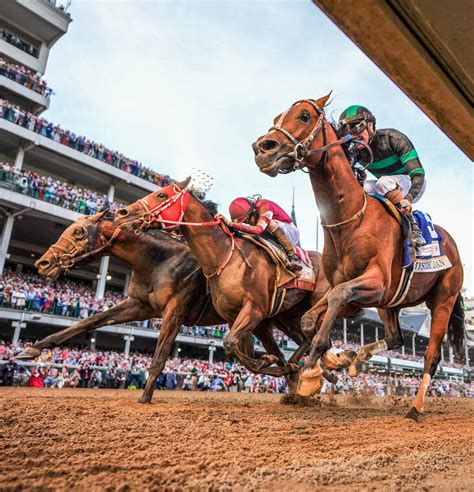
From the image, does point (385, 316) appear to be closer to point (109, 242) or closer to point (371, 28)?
point (109, 242)

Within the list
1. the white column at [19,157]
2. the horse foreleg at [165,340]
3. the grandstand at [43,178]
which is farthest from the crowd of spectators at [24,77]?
the horse foreleg at [165,340]

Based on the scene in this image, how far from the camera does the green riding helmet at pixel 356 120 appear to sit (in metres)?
5.12

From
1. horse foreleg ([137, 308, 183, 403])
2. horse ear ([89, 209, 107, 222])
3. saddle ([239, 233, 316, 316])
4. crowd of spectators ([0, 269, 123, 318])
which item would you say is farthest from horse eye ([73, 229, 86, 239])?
crowd of spectators ([0, 269, 123, 318])

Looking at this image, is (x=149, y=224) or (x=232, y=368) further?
(x=232, y=368)

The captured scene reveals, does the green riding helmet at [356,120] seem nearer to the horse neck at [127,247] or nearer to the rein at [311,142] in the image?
the rein at [311,142]

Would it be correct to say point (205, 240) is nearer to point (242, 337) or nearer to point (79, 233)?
point (242, 337)

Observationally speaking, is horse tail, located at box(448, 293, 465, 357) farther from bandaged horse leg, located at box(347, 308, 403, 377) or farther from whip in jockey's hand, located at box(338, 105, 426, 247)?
whip in jockey's hand, located at box(338, 105, 426, 247)

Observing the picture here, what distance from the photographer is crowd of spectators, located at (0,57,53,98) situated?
92.7 feet

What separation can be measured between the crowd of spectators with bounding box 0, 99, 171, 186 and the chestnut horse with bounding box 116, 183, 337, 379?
78.0 ft

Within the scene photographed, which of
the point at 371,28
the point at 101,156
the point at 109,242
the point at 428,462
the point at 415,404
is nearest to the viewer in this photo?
the point at 371,28

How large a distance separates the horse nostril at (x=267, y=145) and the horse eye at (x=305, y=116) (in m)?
0.56

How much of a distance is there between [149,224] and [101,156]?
2618 centimetres

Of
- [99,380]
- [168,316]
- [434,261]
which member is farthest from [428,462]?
[99,380]

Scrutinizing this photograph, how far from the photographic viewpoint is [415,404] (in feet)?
15.9
